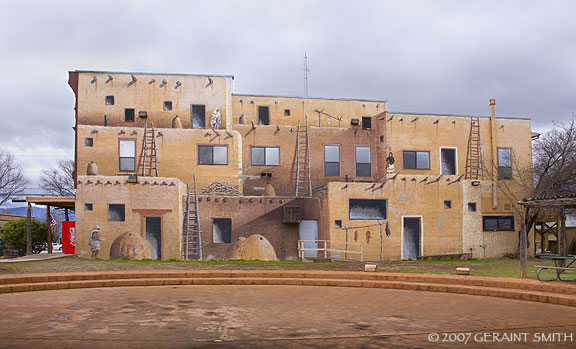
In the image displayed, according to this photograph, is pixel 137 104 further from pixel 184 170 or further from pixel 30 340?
pixel 30 340

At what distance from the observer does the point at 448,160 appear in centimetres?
3162

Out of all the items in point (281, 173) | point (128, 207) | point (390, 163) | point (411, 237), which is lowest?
point (411, 237)

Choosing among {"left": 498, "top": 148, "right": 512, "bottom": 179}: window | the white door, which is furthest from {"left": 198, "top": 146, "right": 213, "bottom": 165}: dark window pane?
{"left": 498, "top": 148, "right": 512, "bottom": 179}: window

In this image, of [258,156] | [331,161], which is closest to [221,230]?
[258,156]

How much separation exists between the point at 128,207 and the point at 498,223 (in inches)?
811

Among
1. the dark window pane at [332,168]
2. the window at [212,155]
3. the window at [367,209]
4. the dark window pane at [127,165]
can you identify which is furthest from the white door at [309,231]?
the dark window pane at [127,165]

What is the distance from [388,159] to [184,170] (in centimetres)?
1175

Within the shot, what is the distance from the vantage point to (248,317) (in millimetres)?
9508

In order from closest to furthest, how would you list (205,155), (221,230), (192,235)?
(192,235)
(221,230)
(205,155)

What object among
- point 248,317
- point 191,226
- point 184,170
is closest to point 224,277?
point 248,317

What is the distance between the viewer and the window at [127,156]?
29.0 metres

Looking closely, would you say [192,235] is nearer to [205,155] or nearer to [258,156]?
[205,155]

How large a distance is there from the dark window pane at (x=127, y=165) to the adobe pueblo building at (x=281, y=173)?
0.18ft

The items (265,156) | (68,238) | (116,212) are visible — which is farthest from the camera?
(265,156)
